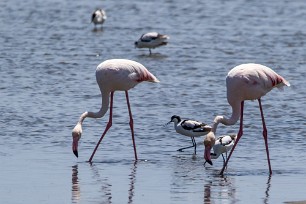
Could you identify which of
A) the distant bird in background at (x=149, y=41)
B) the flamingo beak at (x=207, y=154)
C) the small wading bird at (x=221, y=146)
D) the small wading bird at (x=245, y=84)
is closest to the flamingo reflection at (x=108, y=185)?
the flamingo beak at (x=207, y=154)

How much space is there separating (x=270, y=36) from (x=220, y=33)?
1308mm

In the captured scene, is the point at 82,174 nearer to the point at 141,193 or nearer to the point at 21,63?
the point at 141,193

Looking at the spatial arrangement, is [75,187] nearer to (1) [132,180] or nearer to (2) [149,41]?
(1) [132,180]

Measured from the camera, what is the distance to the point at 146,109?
551 inches

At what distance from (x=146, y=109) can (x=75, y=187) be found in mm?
4926

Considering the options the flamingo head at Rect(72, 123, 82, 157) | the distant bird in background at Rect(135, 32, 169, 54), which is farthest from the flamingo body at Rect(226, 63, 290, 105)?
the distant bird in background at Rect(135, 32, 169, 54)

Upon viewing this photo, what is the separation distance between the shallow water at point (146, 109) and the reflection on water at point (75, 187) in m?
0.02

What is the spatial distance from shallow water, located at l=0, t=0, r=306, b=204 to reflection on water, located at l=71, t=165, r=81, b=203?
0.08 feet

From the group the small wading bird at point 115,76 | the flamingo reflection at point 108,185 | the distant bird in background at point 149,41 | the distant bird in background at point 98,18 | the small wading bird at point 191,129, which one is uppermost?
the small wading bird at point 115,76

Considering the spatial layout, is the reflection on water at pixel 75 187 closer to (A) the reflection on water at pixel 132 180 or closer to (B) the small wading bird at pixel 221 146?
(A) the reflection on water at pixel 132 180

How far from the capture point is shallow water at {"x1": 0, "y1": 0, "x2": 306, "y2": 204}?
30.4 feet

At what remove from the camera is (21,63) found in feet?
60.2

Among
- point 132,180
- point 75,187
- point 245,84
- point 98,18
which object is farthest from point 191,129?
point 98,18

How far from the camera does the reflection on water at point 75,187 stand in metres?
8.67
